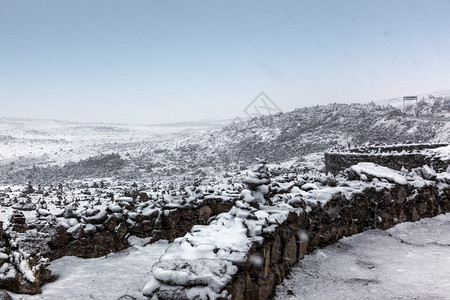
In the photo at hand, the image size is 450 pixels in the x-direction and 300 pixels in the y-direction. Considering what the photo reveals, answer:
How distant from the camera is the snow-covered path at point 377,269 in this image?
3.86m

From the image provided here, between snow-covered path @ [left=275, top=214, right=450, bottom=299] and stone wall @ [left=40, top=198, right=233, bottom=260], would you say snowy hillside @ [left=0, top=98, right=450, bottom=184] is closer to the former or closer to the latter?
stone wall @ [left=40, top=198, right=233, bottom=260]

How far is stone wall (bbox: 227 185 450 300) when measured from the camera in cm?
354

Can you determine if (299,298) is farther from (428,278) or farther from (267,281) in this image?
(428,278)

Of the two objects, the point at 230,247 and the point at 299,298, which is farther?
the point at 299,298

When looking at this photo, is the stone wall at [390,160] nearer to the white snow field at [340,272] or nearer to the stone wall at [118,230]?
the white snow field at [340,272]

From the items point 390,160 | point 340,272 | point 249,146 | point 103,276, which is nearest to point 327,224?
point 340,272

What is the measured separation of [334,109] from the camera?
145 feet

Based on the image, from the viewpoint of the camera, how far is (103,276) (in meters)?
4.36

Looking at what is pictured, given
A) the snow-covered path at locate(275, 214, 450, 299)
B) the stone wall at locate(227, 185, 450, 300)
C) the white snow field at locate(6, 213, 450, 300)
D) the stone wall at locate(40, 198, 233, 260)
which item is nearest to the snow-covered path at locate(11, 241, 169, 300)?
the white snow field at locate(6, 213, 450, 300)

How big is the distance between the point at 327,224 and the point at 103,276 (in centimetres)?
346

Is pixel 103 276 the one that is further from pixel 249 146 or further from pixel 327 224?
pixel 249 146

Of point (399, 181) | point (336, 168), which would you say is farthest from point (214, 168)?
point (399, 181)

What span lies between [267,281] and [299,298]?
17.8 inches

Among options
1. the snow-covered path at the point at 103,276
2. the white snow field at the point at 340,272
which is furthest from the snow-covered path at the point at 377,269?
the snow-covered path at the point at 103,276
